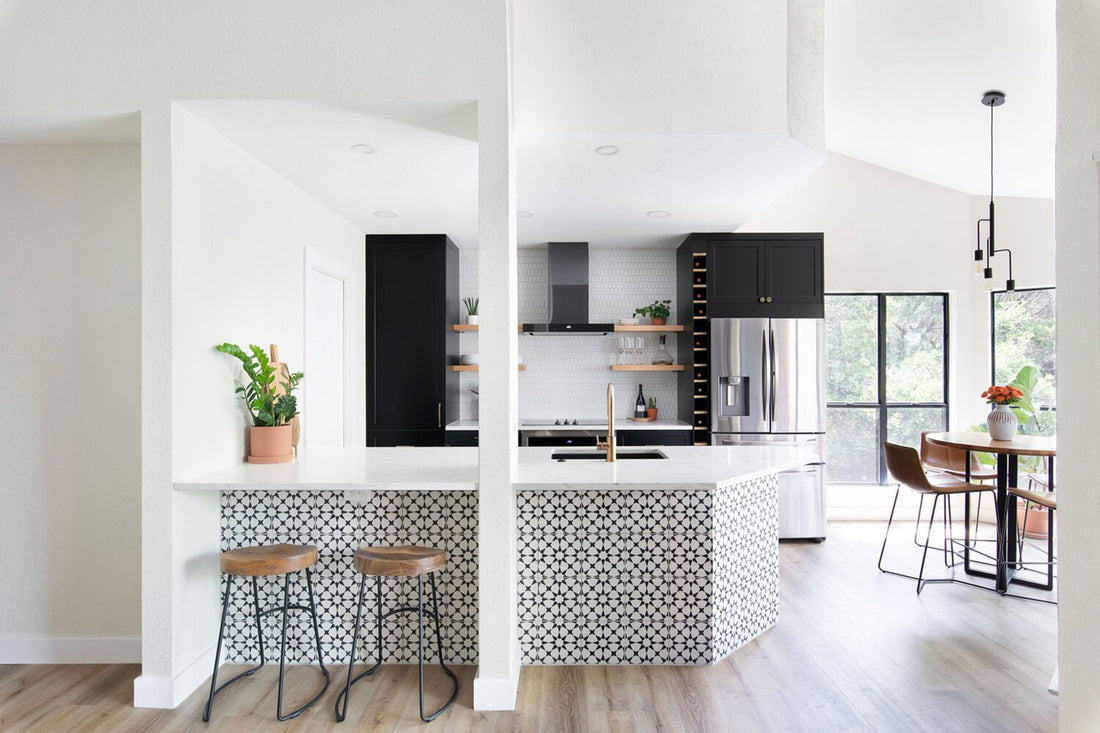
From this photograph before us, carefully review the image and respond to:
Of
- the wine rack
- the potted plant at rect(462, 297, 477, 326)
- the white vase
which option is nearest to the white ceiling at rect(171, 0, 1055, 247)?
the wine rack

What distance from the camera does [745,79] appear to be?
10.3ft

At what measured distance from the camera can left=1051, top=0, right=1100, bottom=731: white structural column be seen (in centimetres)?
184

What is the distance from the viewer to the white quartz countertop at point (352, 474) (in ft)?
9.21

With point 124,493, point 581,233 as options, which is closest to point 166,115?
point 124,493

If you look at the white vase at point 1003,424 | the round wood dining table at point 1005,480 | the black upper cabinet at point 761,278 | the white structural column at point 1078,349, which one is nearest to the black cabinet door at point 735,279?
the black upper cabinet at point 761,278

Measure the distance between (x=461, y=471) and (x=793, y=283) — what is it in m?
3.45

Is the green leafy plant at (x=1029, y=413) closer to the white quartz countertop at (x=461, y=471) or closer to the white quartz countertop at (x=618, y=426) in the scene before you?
the white quartz countertop at (x=618, y=426)

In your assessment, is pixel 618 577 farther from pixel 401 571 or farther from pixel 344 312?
pixel 344 312

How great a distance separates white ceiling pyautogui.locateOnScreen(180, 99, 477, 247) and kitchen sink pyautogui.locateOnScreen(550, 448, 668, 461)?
62.9 inches

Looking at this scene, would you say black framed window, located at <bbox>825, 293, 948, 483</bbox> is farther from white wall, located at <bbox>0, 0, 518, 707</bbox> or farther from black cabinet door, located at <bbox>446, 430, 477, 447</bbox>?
white wall, located at <bbox>0, 0, 518, 707</bbox>

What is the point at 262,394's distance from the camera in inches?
132

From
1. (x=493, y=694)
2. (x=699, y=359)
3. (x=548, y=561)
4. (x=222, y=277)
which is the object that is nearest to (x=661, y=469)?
(x=548, y=561)

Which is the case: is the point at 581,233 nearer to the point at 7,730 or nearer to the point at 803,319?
the point at 803,319

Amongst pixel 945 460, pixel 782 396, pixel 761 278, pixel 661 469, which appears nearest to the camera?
pixel 661 469
